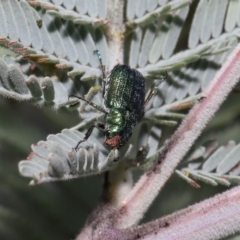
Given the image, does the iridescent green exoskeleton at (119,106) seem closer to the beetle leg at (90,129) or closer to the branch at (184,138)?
the beetle leg at (90,129)

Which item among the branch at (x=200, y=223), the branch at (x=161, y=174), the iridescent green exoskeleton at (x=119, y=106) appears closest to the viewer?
the branch at (x=200, y=223)

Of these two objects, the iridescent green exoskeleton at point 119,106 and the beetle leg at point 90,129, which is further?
the iridescent green exoskeleton at point 119,106

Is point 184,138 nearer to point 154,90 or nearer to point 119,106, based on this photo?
point 154,90

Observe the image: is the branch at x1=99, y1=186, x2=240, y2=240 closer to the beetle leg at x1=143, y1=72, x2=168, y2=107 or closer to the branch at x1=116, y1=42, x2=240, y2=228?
the branch at x1=116, y1=42, x2=240, y2=228

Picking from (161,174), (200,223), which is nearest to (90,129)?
(161,174)

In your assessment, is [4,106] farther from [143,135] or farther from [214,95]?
[214,95]

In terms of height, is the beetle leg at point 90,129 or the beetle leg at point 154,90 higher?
the beetle leg at point 154,90

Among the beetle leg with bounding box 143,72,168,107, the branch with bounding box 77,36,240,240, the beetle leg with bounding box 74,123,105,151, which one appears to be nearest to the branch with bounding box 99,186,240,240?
the branch with bounding box 77,36,240,240

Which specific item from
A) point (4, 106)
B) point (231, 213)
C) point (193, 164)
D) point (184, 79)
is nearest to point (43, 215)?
point (4, 106)

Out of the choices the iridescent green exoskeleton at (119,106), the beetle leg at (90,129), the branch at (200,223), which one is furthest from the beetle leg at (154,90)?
the branch at (200,223)
